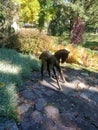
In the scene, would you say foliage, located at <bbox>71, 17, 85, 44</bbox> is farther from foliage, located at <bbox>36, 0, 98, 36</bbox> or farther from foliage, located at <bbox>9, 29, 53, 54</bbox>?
foliage, located at <bbox>36, 0, 98, 36</bbox>

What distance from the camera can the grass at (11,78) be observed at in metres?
4.93

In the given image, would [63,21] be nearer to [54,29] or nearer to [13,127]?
[54,29]

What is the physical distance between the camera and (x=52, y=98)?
20.9 ft

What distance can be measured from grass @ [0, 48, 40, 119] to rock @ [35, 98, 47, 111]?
0.49m

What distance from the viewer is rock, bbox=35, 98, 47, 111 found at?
569cm

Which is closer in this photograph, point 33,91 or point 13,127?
point 13,127

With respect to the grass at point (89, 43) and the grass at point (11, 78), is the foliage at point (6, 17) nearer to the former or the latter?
the grass at point (11, 78)

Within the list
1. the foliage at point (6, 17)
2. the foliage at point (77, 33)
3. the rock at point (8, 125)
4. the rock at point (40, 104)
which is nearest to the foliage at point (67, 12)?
the foliage at point (77, 33)

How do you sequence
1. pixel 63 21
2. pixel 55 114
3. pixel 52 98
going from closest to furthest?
pixel 55 114, pixel 52 98, pixel 63 21

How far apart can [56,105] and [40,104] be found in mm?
380

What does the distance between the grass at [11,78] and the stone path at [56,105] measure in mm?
212

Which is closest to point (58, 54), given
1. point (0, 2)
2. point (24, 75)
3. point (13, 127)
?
point (24, 75)

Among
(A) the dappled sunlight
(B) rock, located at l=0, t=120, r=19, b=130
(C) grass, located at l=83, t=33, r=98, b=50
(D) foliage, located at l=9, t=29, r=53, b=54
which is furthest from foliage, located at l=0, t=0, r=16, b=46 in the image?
(C) grass, located at l=83, t=33, r=98, b=50

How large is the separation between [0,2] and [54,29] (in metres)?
22.0
